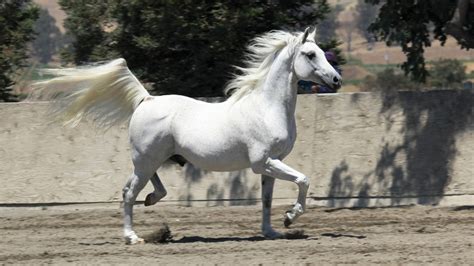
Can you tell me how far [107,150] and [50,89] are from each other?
2.92 m

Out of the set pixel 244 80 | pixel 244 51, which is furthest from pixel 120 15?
pixel 244 80

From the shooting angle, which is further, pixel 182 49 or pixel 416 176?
pixel 182 49

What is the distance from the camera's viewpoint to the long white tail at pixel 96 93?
33.6 ft

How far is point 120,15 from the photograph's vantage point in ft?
52.2

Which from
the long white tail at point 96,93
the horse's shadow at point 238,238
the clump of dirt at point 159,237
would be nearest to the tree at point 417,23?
the horse's shadow at point 238,238

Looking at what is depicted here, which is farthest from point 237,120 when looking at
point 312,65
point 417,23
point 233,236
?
point 417,23

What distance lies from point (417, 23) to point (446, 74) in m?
34.9

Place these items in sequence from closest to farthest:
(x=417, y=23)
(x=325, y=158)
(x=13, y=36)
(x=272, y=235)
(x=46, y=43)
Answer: (x=272, y=235) → (x=325, y=158) → (x=417, y=23) → (x=13, y=36) → (x=46, y=43)

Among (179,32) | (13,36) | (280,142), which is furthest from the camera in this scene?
(13,36)

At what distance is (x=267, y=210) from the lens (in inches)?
389

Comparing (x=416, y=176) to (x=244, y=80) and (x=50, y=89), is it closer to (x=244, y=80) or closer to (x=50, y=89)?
(x=244, y=80)

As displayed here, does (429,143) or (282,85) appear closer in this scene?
(282,85)

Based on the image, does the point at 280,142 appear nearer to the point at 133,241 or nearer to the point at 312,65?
the point at 312,65

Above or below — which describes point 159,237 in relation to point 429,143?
below
